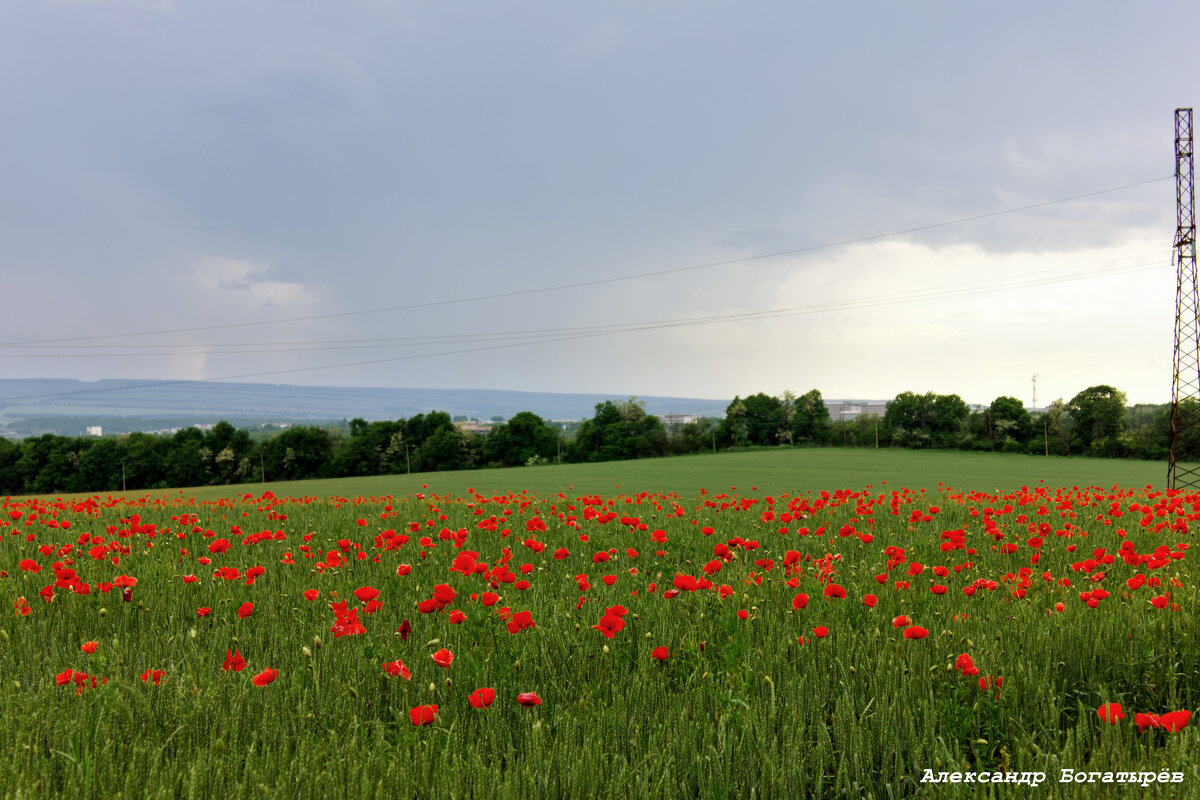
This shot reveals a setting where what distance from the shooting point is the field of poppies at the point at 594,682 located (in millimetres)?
2236

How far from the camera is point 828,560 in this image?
18.7ft

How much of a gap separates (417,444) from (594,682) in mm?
93510

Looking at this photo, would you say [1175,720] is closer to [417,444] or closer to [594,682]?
[594,682]

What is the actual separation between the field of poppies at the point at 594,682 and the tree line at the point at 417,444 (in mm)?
79413

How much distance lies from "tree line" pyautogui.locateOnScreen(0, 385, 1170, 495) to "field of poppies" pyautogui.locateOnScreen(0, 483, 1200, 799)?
7941 centimetres

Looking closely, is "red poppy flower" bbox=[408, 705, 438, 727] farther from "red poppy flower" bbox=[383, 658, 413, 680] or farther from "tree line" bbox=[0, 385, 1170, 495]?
"tree line" bbox=[0, 385, 1170, 495]

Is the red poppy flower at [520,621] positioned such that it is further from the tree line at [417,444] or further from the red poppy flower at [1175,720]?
the tree line at [417,444]

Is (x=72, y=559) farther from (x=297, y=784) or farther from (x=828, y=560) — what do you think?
(x=828, y=560)

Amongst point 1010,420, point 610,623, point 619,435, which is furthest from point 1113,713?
point 619,435

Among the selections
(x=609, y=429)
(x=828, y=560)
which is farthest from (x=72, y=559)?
(x=609, y=429)

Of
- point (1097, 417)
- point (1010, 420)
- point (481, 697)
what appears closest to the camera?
point (481, 697)

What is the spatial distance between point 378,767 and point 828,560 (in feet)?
14.8

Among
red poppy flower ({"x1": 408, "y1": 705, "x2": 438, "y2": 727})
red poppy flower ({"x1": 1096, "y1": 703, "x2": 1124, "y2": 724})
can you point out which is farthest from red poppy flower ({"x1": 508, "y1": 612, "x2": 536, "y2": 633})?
red poppy flower ({"x1": 1096, "y1": 703, "x2": 1124, "y2": 724})

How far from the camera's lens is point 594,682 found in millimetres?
3102
